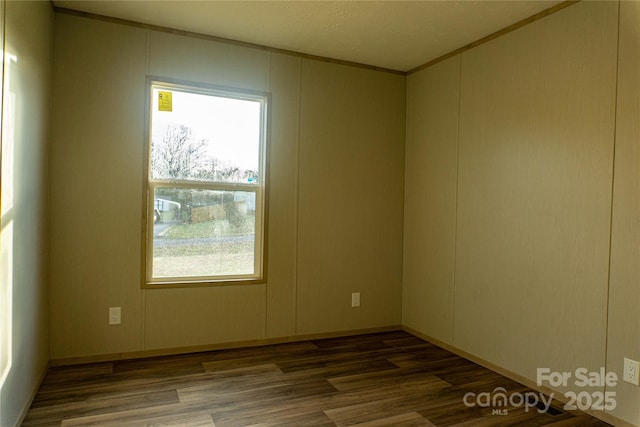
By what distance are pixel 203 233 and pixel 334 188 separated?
1.18 m

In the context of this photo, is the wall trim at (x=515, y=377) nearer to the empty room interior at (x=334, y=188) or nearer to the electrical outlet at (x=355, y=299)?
the empty room interior at (x=334, y=188)

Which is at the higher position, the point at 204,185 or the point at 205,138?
the point at 205,138

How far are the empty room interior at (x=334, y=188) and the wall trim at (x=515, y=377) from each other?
2 centimetres

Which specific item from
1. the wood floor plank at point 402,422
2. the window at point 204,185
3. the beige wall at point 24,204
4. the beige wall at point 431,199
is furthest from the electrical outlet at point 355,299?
the beige wall at point 24,204

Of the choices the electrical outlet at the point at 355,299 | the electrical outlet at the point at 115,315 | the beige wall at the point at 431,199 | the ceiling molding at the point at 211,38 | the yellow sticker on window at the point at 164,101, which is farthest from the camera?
the electrical outlet at the point at 355,299

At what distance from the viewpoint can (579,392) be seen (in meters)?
2.70

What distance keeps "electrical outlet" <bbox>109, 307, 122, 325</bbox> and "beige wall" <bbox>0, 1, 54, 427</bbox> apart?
40 cm

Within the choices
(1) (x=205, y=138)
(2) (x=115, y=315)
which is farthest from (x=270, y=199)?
(2) (x=115, y=315)

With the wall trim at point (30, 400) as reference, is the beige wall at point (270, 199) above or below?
above

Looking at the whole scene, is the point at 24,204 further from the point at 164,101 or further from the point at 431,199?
the point at 431,199

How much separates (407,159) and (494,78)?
1.16 m

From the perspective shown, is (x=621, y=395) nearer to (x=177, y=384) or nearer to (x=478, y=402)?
(x=478, y=402)

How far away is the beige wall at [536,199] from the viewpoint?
2.51 meters

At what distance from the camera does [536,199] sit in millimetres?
3002
